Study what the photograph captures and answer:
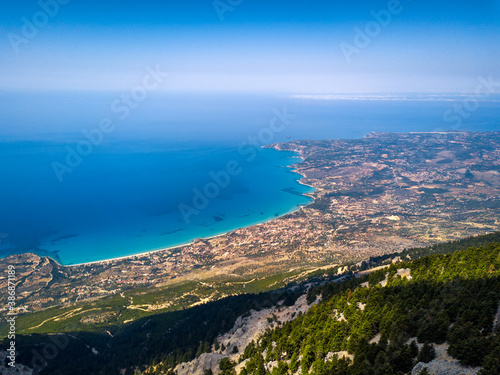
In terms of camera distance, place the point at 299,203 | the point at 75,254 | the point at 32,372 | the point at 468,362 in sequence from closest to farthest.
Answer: the point at 468,362, the point at 32,372, the point at 75,254, the point at 299,203

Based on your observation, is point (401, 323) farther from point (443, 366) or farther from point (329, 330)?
point (329, 330)

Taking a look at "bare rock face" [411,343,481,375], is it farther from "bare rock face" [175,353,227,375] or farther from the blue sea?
the blue sea

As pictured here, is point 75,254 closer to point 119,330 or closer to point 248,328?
point 119,330

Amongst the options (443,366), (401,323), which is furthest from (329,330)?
(443,366)

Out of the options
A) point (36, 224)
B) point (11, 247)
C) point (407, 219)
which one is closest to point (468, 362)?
point (407, 219)

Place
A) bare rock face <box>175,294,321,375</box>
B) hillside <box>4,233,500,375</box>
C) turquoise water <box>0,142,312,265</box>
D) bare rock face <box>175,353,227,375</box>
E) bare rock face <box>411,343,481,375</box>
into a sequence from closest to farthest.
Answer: bare rock face <box>411,343,481,375</box> → hillside <box>4,233,500,375</box> → bare rock face <box>175,353,227,375</box> → bare rock face <box>175,294,321,375</box> → turquoise water <box>0,142,312,265</box>

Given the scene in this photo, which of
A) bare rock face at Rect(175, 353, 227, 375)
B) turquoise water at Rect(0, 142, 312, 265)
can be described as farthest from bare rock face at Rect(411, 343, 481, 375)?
A: turquoise water at Rect(0, 142, 312, 265)

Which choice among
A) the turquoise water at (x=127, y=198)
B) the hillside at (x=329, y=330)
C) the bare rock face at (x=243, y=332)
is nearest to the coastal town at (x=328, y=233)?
the turquoise water at (x=127, y=198)
